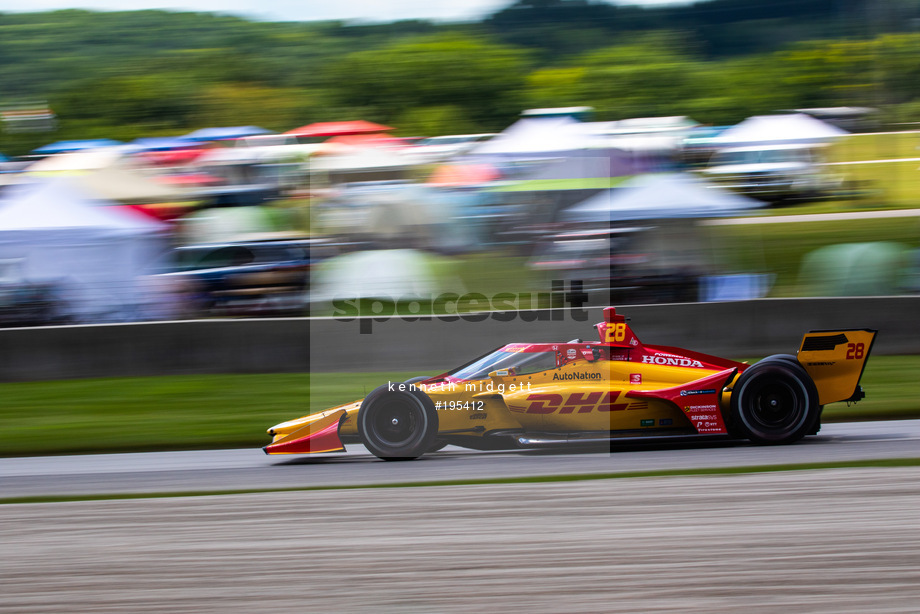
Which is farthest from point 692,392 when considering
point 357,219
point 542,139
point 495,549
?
point 542,139

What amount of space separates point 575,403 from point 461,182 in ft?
33.3

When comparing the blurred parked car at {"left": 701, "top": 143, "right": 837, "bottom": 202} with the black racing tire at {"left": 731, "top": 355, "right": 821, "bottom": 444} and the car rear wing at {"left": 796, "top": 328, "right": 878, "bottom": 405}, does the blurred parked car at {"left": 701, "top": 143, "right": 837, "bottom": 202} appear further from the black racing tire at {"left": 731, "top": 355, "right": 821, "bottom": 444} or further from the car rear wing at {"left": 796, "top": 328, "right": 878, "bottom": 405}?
the black racing tire at {"left": 731, "top": 355, "right": 821, "bottom": 444}

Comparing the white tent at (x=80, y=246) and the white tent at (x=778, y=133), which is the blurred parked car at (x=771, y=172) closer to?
the white tent at (x=778, y=133)

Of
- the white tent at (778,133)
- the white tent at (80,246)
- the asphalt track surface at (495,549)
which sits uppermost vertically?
the white tent at (778,133)

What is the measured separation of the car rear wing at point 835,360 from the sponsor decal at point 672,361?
74cm

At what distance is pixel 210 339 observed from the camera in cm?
1068

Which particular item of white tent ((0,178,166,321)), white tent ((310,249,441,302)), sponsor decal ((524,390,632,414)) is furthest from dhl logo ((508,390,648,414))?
white tent ((0,178,166,321))

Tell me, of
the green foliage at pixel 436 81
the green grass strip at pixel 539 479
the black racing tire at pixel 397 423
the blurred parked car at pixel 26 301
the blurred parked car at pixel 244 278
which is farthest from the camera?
the green foliage at pixel 436 81

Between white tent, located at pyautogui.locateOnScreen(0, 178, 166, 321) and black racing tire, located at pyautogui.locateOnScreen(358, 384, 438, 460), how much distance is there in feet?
21.9

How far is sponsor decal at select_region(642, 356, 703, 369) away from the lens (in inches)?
262

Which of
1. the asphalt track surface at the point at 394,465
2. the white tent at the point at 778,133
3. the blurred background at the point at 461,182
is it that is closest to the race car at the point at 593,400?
the asphalt track surface at the point at 394,465

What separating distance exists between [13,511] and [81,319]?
6.67 m

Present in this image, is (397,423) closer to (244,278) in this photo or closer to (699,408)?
(699,408)

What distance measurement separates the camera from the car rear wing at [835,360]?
6605 millimetres
